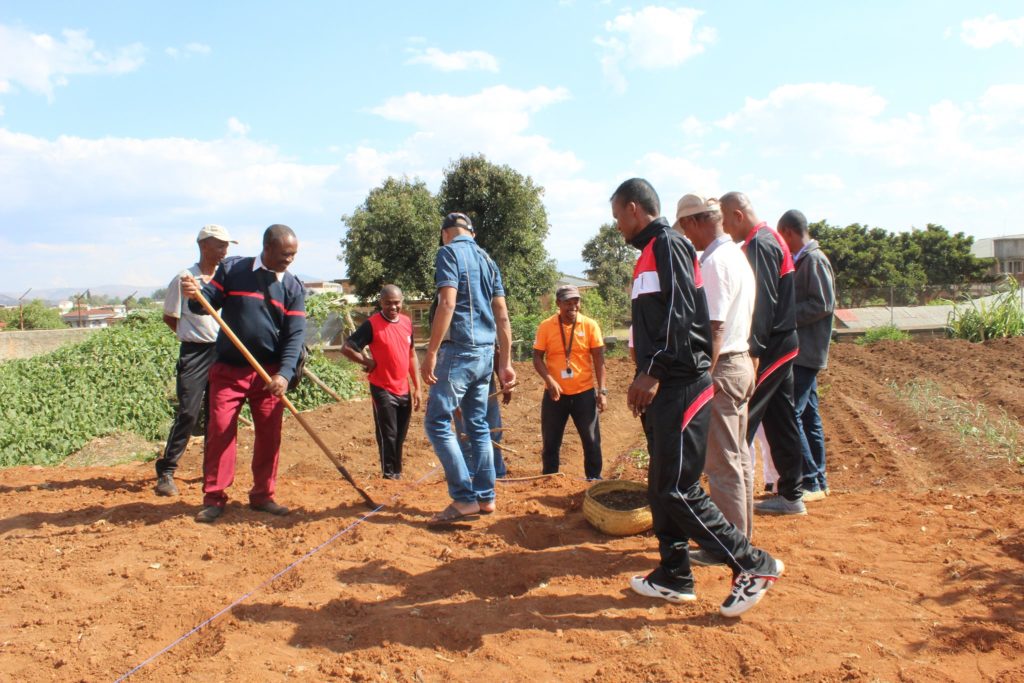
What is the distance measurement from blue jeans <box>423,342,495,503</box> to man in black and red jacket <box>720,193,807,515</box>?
5.49ft

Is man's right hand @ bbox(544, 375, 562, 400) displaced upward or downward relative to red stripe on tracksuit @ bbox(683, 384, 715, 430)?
downward

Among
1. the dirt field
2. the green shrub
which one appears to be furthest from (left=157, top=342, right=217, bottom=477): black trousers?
the green shrub

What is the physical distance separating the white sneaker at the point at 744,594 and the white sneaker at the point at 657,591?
0.18 m

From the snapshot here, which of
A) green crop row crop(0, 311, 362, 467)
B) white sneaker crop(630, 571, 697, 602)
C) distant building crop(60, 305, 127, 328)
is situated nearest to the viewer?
white sneaker crop(630, 571, 697, 602)

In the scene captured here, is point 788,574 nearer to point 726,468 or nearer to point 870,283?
point 726,468

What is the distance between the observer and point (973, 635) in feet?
10.4

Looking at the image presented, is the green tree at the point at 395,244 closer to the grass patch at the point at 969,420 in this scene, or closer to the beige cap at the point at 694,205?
the grass patch at the point at 969,420

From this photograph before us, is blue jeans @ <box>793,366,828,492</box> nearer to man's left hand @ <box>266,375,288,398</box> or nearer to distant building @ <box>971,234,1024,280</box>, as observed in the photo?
man's left hand @ <box>266,375,288,398</box>

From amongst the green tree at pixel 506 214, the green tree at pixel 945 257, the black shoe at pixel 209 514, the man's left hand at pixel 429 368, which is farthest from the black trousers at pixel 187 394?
the green tree at pixel 945 257

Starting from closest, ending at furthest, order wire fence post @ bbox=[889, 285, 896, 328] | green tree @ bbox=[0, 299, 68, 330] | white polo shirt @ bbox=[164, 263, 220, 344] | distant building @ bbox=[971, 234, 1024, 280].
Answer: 1. white polo shirt @ bbox=[164, 263, 220, 344]
2. wire fence post @ bbox=[889, 285, 896, 328]
3. green tree @ bbox=[0, 299, 68, 330]
4. distant building @ bbox=[971, 234, 1024, 280]

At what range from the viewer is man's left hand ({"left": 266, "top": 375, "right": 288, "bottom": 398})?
460 centimetres

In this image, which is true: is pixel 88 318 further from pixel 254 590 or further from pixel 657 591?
pixel 657 591

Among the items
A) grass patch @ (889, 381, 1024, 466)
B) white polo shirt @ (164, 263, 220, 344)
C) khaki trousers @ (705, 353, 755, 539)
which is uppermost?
white polo shirt @ (164, 263, 220, 344)

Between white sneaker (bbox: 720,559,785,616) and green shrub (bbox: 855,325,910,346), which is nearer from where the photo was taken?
white sneaker (bbox: 720,559,785,616)
